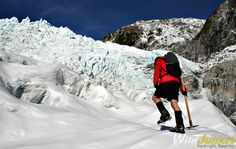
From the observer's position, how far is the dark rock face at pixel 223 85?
20859mm

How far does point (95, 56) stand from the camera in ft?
52.2

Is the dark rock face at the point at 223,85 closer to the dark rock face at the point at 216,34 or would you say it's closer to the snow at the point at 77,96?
the snow at the point at 77,96

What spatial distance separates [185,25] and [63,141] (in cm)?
7409

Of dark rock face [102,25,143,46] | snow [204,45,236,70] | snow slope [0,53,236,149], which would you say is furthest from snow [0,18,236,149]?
dark rock face [102,25,143,46]

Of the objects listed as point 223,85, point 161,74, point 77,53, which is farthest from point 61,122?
point 223,85

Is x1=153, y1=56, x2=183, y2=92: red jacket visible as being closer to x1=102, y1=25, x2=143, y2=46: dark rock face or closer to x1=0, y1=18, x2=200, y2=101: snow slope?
x1=0, y1=18, x2=200, y2=101: snow slope

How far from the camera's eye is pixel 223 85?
22297mm

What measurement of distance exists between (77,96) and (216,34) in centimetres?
3244

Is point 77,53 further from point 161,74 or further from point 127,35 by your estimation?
point 127,35

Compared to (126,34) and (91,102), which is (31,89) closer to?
(91,102)

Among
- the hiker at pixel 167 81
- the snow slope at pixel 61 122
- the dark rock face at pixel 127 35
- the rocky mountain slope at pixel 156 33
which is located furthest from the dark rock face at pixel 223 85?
the dark rock face at pixel 127 35

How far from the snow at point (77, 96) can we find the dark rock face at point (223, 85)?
1.50 meters

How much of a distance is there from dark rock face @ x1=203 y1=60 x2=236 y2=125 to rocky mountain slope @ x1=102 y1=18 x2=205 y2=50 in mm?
40912

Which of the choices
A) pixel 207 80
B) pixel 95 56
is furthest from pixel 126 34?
pixel 95 56
